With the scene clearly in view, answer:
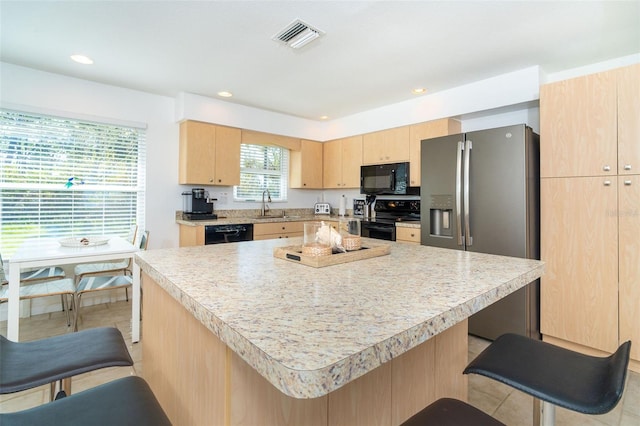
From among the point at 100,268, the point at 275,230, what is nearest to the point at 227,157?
the point at 275,230

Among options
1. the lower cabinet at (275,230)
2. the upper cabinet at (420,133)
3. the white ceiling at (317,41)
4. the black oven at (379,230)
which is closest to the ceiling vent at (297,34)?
the white ceiling at (317,41)

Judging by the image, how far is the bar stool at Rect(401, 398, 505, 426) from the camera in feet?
2.75

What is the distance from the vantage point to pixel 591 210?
231cm

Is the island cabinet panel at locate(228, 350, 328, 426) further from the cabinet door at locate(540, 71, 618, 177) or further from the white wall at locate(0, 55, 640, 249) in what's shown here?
the white wall at locate(0, 55, 640, 249)

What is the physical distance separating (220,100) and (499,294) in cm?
379

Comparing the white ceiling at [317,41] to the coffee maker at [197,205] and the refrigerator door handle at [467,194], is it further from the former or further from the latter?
the coffee maker at [197,205]

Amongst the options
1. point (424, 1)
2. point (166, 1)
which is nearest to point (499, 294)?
point (424, 1)

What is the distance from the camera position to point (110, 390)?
3.10 ft

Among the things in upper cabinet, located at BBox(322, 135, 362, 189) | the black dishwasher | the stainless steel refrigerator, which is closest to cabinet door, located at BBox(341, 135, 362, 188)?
upper cabinet, located at BBox(322, 135, 362, 189)

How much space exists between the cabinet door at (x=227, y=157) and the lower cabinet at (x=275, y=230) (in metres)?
0.69

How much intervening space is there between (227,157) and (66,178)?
5.50ft

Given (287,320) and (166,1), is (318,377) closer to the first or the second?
(287,320)

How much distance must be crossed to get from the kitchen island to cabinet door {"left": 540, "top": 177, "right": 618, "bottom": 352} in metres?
1.45

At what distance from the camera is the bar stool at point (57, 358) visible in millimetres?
953
